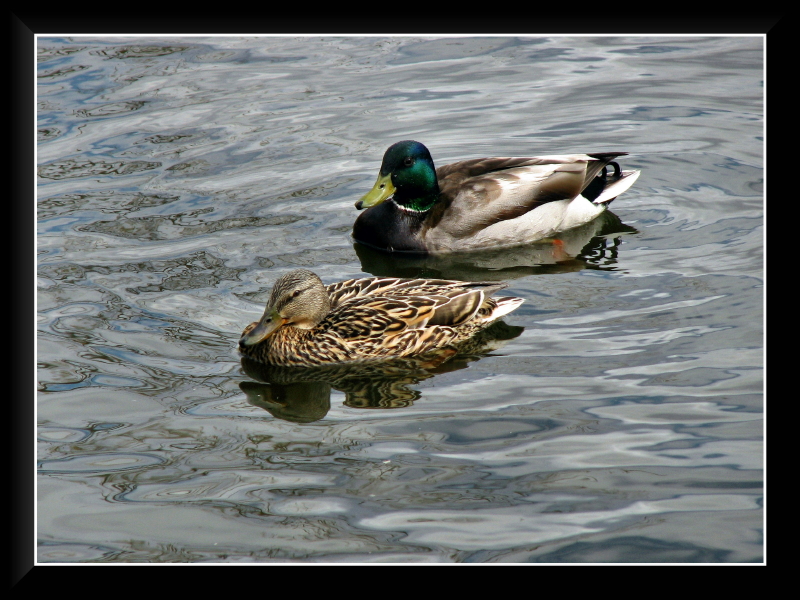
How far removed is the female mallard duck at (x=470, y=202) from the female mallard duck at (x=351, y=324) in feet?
7.50

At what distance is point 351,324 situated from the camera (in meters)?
7.79

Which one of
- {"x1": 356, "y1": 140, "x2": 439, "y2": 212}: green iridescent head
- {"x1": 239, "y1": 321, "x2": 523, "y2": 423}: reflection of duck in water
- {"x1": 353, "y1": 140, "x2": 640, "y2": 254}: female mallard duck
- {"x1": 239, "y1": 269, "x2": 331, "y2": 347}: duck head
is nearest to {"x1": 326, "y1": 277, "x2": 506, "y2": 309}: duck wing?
{"x1": 239, "y1": 269, "x2": 331, "y2": 347}: duck head

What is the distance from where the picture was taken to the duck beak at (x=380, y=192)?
1033 cm

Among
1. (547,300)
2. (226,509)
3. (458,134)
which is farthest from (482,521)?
(458,134)

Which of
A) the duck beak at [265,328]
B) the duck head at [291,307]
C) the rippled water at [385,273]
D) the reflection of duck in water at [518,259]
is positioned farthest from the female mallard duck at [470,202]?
the duck beak at [265,328]

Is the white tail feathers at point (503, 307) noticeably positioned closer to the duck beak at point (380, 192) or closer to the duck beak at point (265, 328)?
the duck beak at point (265, 328)

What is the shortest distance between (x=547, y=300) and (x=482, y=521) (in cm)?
341

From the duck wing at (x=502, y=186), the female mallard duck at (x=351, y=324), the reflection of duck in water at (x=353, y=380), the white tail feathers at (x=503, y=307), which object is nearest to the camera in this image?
the reflection of duck in water at (x=353, y=380)

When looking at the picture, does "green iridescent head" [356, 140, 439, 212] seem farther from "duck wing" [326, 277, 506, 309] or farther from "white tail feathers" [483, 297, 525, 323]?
"white tail feathers" [483, 297, 525, 323]

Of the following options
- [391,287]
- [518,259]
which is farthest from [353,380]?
[518,259]

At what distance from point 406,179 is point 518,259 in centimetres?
148

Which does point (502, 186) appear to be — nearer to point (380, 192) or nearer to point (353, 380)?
point (380, 192)

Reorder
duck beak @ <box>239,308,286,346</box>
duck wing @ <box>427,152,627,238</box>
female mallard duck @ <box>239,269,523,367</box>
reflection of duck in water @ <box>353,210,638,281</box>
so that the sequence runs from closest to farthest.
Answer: duck beak @ <box>239,308,286,346</box> < female mallard duck @ <box>239,269,523,367</box> < reflection of duck in water @ <box>353,210,638,281</box> < duck wing @ <box>427,152,627,238</box>

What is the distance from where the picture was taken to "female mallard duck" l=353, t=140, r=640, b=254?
10.3 m
